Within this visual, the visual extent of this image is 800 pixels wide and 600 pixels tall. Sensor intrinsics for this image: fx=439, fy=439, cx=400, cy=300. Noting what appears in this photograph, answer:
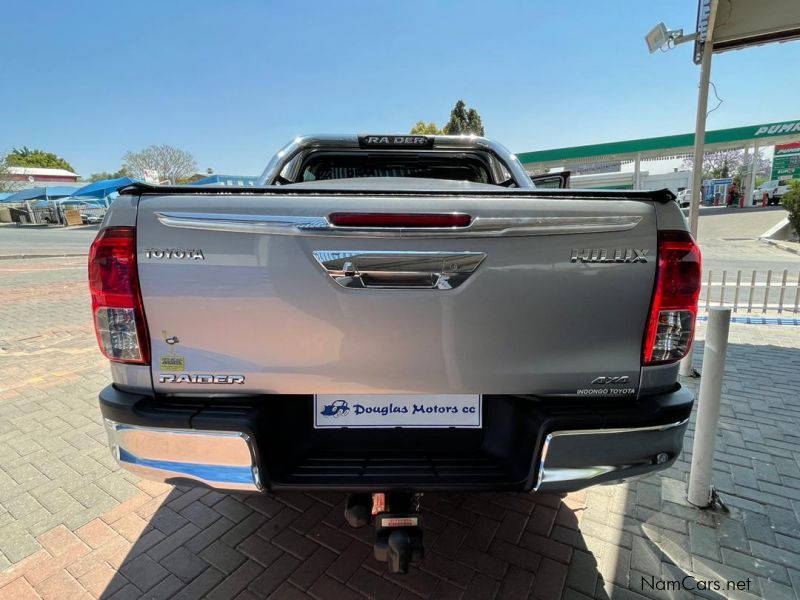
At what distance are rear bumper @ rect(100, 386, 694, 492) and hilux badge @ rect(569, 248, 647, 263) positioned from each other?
20.8 inches

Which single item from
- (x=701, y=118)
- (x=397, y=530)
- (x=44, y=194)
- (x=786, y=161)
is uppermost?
(x=44, y=194)

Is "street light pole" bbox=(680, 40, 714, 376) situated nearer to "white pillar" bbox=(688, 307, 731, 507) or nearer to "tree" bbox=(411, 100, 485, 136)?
"white pillar" bbox=(688, 307, 731, 507)

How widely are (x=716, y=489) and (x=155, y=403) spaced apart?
3.05 metres

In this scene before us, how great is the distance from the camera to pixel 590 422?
1.55 meters

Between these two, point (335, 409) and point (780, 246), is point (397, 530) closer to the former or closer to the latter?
point (335, 409)

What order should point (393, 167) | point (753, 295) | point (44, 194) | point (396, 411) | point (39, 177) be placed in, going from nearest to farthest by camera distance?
point (396, 411) → point (393, 167) → point (753, 295) → point (44, 194) → point (39, 177)

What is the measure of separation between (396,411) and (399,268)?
550mm

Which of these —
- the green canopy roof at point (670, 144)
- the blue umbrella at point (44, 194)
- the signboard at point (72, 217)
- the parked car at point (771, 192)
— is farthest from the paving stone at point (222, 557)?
the blue umbrella at point (44, 194)

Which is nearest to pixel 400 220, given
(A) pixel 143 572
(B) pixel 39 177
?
(A) pixel 143 572

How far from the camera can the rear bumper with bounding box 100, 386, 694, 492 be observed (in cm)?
154

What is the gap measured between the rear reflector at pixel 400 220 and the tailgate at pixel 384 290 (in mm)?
20

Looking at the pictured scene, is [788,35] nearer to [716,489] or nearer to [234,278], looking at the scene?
[716,489]

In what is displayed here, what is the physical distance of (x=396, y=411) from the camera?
165cm

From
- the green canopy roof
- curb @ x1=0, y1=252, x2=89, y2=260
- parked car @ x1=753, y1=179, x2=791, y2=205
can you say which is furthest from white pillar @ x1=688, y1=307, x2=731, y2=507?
parked car @ x1=753, y1=179, x2=791, y2=205
